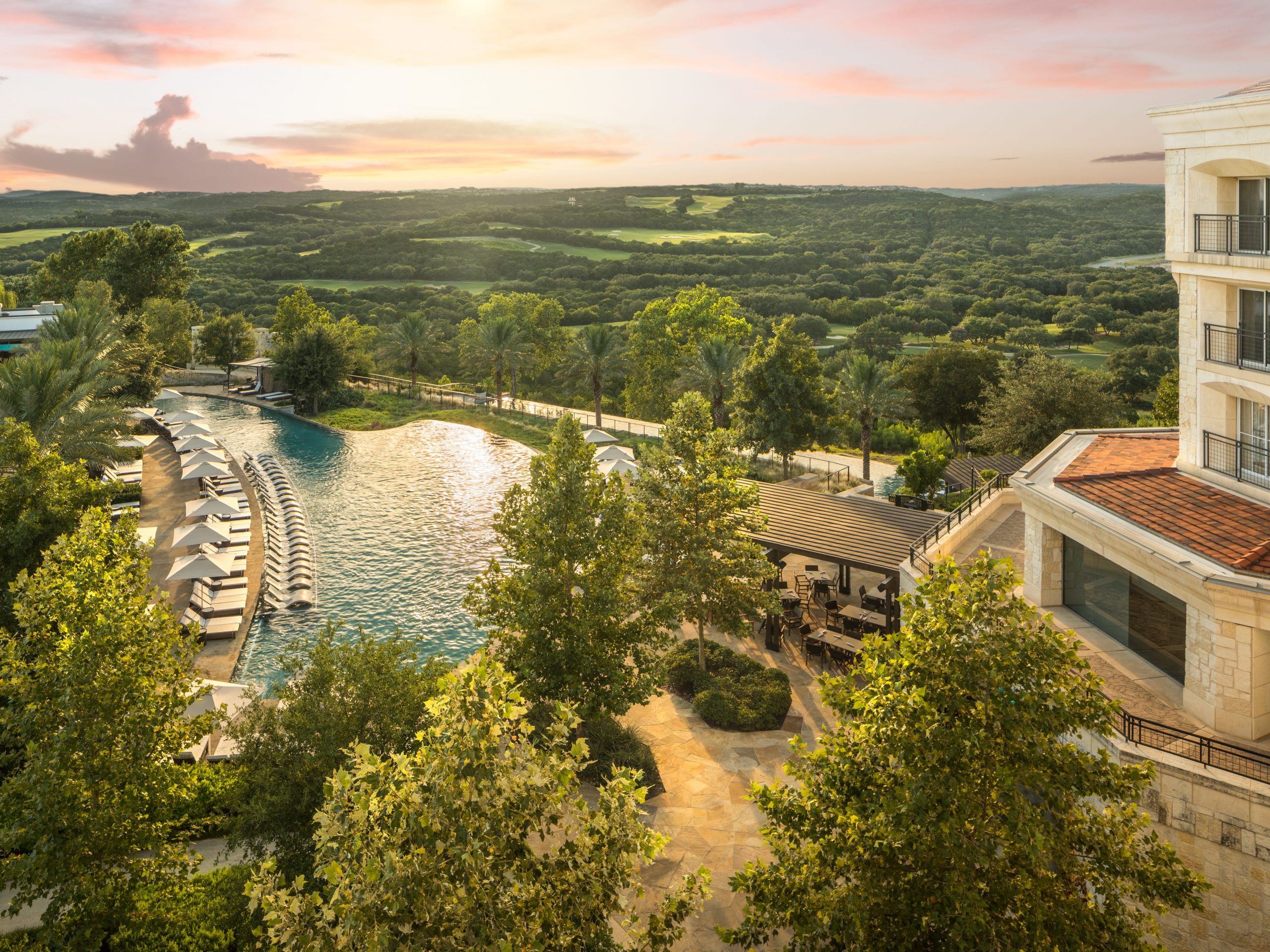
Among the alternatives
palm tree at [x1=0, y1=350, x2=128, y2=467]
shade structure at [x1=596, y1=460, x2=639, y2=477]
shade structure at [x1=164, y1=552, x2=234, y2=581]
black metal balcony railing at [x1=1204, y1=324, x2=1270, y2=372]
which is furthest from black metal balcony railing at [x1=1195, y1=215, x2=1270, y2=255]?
palm tree at [x1=0, y1=350, x2=128, y2=467]

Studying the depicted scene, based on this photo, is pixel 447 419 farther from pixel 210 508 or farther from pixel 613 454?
pixel 210 508

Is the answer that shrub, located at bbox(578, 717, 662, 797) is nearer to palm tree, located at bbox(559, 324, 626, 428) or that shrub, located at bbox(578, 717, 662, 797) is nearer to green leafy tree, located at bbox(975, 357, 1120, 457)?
green leafy tree, located at bbox(975, 357, 1120, 457)

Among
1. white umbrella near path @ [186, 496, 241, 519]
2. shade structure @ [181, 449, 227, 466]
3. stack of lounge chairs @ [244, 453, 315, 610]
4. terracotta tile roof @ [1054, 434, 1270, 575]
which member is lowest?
stack of lounge chairs @ [244, 453, 315, 610]

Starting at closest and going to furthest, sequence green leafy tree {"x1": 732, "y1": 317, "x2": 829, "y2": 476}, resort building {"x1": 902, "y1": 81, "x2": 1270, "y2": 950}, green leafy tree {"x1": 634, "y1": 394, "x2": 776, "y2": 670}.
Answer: resort building {"x1": 902, "y1": 81, "x2": 1270, "y2": 950} → green leafy tree {"x1": 634, "y1": 394, "x2": 776, "y2": 670} → green leafy tree {"x1": 732, "y1": 317, "x2": 829, "y2": 476}

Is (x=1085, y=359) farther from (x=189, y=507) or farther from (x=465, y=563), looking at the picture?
(x=189, y=507)

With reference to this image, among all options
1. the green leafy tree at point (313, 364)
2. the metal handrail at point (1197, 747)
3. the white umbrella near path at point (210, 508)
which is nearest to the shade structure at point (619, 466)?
the white umbrella near path at point (210, 508)

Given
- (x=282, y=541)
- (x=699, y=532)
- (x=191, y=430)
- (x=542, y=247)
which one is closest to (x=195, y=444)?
(x=191, y=430)
